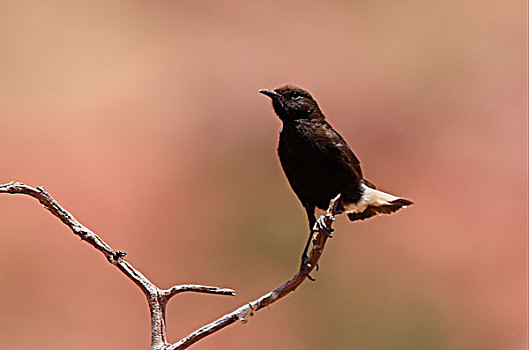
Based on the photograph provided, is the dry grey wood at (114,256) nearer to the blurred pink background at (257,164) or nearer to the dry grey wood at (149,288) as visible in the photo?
the dry grey wood at (149,288)

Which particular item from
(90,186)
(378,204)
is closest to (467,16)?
(90,186)

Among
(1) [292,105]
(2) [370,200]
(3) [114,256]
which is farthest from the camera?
(1) [292,105]

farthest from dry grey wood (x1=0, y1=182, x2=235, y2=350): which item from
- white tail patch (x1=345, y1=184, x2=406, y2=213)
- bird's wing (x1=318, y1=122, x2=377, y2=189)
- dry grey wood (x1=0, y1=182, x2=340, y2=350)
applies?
white tail patch (x1=345, y1=184, x2=406, y2=213)

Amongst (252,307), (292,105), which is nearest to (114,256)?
(252,307)

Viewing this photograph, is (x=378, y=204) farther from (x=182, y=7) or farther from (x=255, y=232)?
(x=182, y=7)

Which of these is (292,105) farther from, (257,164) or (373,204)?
(257,164)

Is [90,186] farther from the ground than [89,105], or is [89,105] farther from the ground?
[89,105]

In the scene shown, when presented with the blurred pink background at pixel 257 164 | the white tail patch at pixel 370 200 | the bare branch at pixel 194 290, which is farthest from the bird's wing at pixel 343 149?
the blurred pink background at pixel 257 164

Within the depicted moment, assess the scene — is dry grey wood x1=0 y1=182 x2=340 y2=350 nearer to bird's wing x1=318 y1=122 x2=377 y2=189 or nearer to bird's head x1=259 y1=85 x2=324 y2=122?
bird's wing x1=318 y1=122 x2=377 y2=189

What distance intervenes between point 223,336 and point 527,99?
9.78m

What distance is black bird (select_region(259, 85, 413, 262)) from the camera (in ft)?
15.5

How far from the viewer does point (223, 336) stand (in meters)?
11.1

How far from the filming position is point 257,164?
14547 mm

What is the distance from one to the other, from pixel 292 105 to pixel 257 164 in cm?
939
